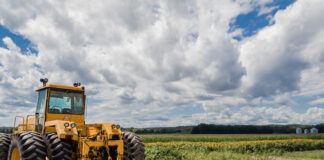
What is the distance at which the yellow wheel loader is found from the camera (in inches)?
292

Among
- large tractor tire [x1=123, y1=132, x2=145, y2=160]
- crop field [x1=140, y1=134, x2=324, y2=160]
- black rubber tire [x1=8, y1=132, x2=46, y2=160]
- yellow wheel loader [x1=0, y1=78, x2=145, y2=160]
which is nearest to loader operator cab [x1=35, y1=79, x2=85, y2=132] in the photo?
yellow wheel loader [x1=0, y1=78, x2=145, y2=160]

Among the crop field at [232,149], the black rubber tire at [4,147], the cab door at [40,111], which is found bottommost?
the crop field at [232,149]

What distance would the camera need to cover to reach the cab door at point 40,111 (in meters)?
9.46

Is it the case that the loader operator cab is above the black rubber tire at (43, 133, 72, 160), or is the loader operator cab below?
above

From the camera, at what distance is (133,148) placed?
8633 mm

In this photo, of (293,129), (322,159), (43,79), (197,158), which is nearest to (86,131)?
(43,79)

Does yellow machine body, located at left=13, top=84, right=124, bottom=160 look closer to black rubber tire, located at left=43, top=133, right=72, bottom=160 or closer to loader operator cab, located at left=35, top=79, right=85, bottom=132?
loader operator cab, located at left=35, top=79, right=85, bottom=132

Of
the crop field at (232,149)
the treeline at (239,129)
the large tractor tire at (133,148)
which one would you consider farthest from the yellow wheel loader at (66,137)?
the treeline at (239,129)

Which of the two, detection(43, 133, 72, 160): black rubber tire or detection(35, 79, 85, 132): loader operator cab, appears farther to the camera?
detection(35, 79, 85, 132): loader operator cab

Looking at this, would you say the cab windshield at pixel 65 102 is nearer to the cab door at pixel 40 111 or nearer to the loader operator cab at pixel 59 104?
the loader operator cab at pixel 59 104

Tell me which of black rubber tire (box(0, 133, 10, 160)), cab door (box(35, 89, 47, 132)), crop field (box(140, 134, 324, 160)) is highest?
cab door (box(35, 89, 47, 132))

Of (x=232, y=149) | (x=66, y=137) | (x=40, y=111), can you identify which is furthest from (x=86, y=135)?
(x=232, y=149)

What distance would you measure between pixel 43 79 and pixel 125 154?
4.46m

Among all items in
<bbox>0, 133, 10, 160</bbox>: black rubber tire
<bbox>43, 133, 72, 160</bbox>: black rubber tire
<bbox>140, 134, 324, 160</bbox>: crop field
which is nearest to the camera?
<bbox>43, 133, 72, 160</bbox>: black rubber tire
